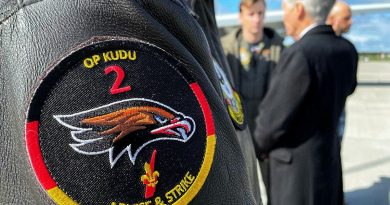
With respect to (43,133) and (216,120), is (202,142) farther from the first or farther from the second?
(43,133)

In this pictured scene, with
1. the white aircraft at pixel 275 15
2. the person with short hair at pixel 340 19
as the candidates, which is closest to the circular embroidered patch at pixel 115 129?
the person with short hair at pixel 340 19

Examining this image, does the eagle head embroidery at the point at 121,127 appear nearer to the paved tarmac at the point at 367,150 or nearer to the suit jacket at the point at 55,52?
the suit jacket at the point at 55,52

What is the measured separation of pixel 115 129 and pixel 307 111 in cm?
174

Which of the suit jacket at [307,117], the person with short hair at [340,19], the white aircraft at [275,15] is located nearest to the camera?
the suit jacket at [307,117]

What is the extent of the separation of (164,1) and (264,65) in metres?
2.65

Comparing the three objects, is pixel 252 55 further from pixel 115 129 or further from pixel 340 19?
pixel 115 129

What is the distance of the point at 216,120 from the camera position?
549 millimetres

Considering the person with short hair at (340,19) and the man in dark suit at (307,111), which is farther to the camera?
the person with short hair at (340,19)

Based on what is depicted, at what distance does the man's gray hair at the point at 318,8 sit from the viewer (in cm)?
220

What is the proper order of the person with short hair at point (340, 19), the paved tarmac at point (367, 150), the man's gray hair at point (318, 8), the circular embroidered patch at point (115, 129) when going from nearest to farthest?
1. the circular embroidered patch at point (115, 129)
2. the man's gray hair at point (318, 8)
3. the person with short hair at point (340, 19)
4. the paved tarmac at point (367, 150)

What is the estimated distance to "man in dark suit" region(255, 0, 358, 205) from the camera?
6.66ft

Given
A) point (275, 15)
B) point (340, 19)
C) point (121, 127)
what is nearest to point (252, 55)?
point (340, 19)

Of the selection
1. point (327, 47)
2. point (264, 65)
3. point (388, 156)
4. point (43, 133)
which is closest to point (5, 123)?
point (43, 133)

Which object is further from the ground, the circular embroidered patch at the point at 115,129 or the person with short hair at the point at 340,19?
the person with short hair at the point at 340,19
